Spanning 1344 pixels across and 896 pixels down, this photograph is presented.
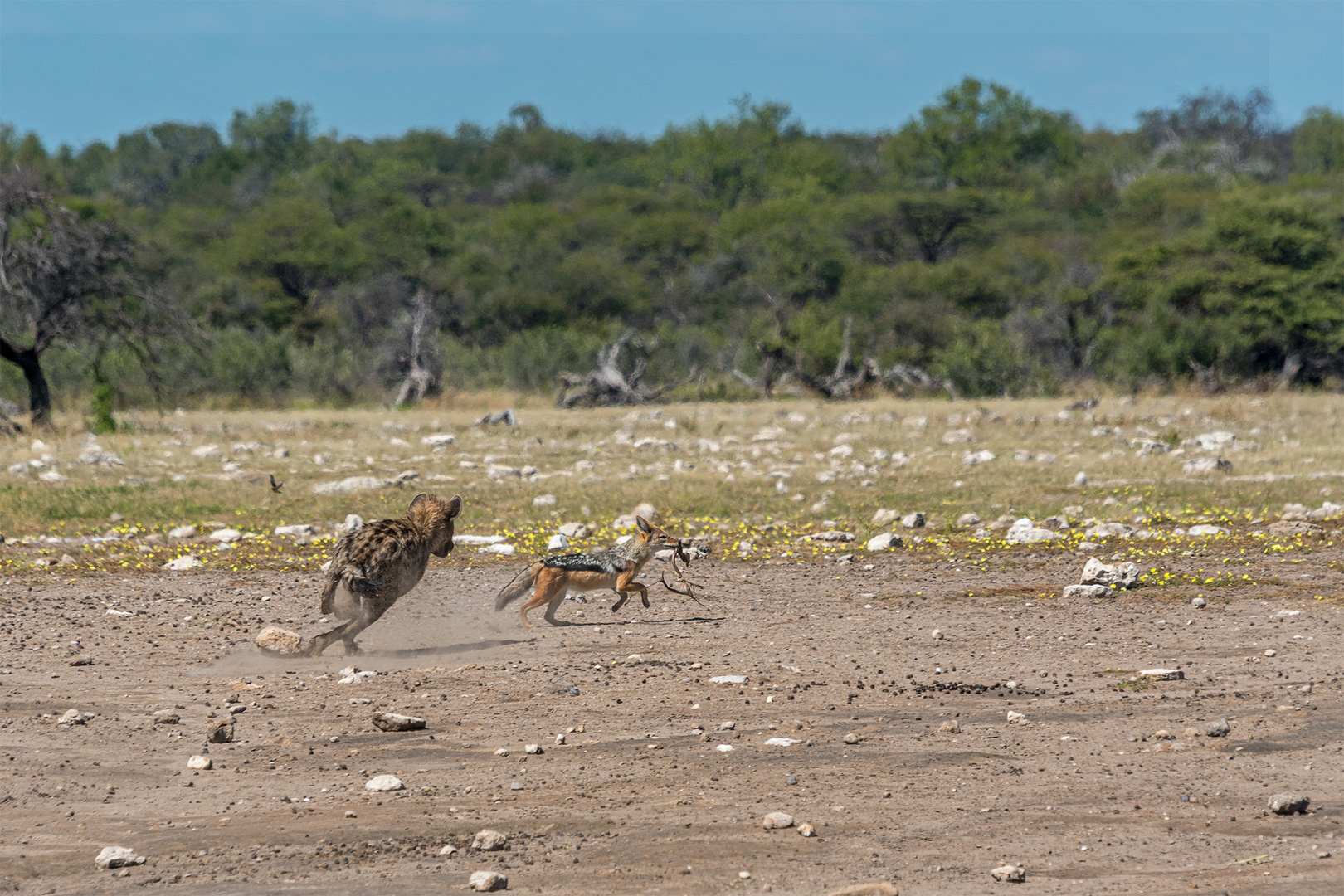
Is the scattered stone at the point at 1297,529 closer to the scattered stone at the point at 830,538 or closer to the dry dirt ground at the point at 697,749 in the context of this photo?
the dry dirt ground at the point at 697,749

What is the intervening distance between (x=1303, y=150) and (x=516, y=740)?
314 feet

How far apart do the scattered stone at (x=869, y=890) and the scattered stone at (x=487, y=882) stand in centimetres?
105

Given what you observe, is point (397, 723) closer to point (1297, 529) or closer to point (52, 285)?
point (1297, 529)

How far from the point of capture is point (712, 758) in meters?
5.78

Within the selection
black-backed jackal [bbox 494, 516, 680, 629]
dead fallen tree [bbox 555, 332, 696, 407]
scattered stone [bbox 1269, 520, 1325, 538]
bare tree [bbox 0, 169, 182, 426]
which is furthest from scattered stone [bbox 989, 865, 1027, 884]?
dead fallen tree [bbox 555, 332, 696, 407]

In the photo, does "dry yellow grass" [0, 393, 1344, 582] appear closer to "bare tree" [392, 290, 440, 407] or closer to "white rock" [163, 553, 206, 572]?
"white rock" [163, 553, 206, 572]

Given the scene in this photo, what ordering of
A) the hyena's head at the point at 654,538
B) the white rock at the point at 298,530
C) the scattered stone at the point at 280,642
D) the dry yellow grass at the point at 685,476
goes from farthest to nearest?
the dry yellow grass at the point at 685,476
the white rock at the point at 298,530
the hyena's head at the point at 654,538
the scattered stone at the point at 280,642

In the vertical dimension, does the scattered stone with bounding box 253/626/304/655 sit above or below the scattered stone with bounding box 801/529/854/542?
below

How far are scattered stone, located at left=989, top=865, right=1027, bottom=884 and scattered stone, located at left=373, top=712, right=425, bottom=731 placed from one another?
2.87 metres

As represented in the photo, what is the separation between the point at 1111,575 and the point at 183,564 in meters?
7.14

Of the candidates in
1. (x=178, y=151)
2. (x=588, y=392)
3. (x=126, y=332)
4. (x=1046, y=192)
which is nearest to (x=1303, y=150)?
(x=1046, y=192)

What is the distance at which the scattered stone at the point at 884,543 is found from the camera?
11.5m

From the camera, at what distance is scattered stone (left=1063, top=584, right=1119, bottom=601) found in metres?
9.27

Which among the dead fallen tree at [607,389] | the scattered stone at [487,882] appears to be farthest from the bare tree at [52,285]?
the scattered stone at [487,882]
